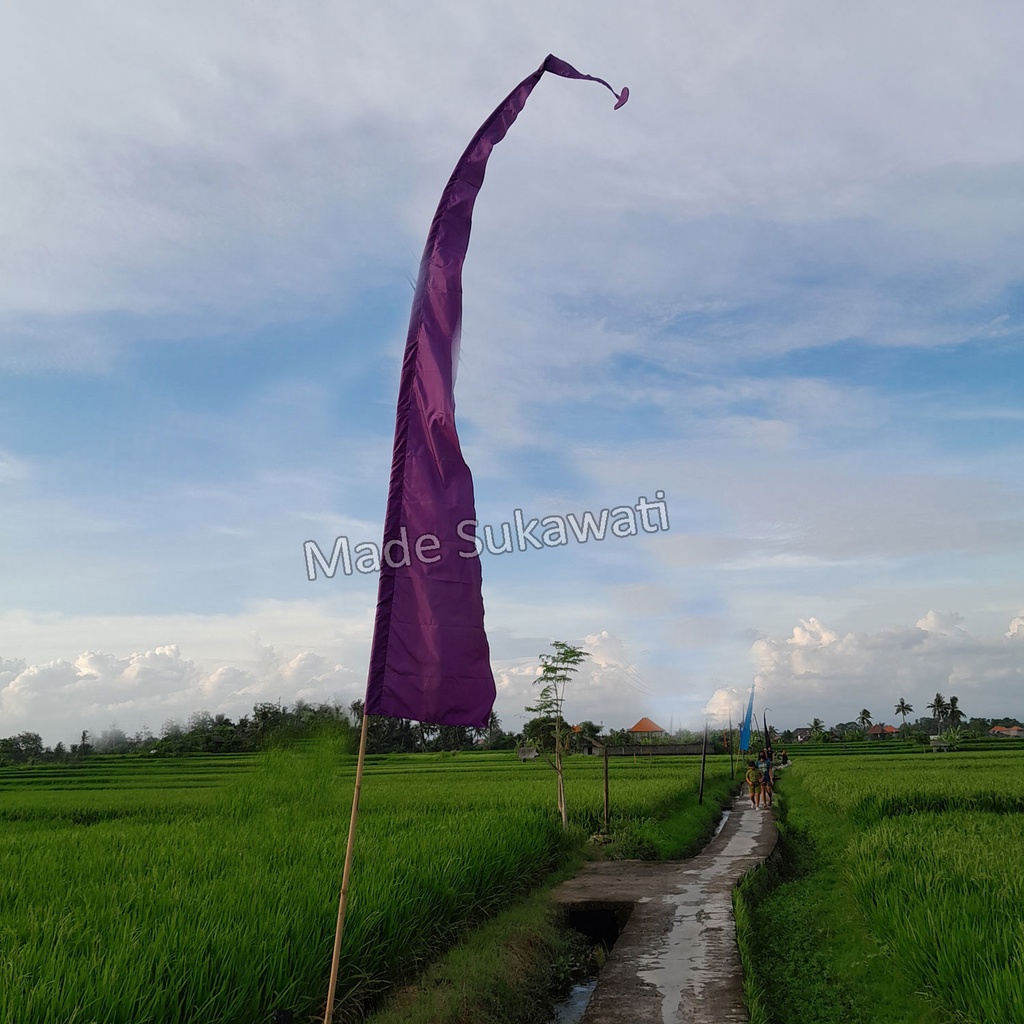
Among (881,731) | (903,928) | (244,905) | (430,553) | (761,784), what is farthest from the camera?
(881,731)

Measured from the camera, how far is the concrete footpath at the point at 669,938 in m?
5.66

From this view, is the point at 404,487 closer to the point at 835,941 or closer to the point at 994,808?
the point at 835,941

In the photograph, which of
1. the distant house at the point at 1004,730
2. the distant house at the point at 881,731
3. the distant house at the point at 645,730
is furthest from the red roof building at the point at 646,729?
the distant house at the point at 1004,730

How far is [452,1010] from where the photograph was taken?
5246 mm

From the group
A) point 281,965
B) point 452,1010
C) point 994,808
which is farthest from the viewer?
point 994,808

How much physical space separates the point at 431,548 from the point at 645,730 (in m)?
71.2

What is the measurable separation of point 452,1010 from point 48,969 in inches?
96.7

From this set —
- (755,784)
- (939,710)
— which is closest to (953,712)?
(939,710)

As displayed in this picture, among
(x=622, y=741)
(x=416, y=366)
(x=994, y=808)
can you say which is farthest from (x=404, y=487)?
(x=622, y=741)

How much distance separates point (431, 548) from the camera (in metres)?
4.01

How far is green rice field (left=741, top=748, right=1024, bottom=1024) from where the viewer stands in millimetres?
4824

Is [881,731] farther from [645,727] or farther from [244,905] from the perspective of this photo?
[244,905]

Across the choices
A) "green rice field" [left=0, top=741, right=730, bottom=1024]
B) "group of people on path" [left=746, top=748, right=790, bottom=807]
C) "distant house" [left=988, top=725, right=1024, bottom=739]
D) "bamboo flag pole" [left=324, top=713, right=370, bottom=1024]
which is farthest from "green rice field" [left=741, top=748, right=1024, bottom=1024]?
"distant house" [left=988, top=725, right=1024, bottom=739]

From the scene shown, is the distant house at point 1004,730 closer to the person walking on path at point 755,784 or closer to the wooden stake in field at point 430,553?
the person walking on path at point 755,784
